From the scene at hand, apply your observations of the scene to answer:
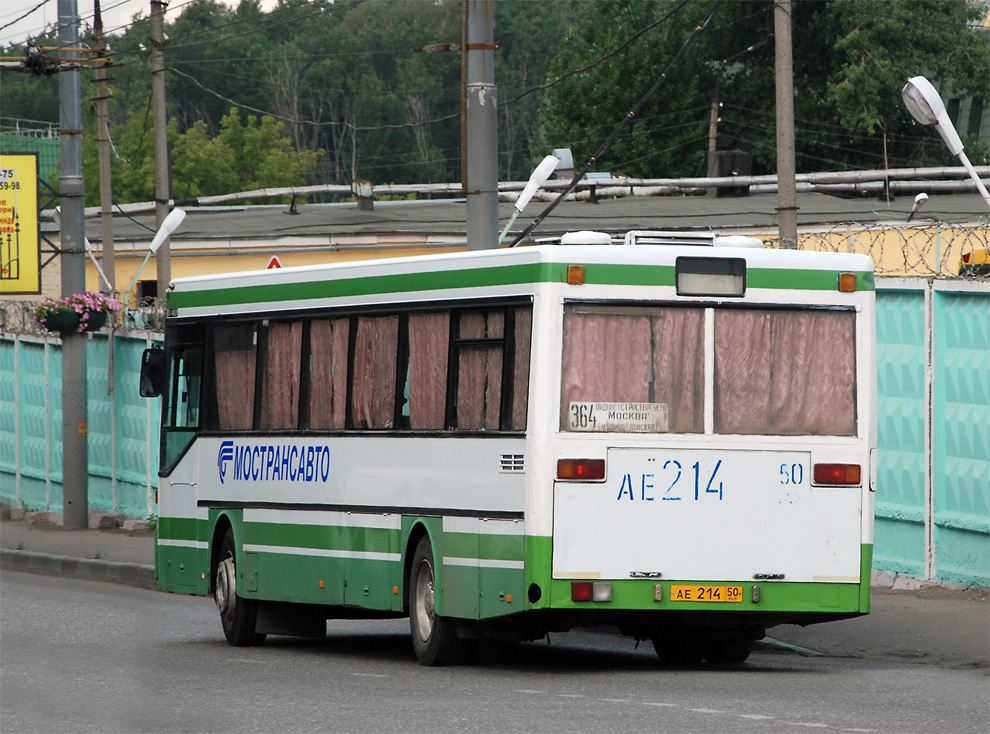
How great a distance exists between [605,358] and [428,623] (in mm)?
2299

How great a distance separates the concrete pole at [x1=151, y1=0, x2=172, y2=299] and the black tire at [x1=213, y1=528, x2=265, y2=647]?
1630 centimetres

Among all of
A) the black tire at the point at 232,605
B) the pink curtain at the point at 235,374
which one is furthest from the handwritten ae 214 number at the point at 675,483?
the black tire at the point at 232,605

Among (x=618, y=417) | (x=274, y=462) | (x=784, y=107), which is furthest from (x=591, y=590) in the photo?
(x=784, y=107)

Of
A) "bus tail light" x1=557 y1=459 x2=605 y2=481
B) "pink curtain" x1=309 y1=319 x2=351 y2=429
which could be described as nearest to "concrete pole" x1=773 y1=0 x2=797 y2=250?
"pink curtain" x1=309 y1=319 x2=351 y2=429

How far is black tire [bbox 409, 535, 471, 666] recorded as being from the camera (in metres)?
12.4

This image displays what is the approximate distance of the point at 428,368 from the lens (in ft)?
41.5

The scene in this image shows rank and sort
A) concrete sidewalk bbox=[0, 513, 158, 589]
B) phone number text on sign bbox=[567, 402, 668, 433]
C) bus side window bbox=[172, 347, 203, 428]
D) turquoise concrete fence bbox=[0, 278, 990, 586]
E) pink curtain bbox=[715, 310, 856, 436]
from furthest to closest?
concrete sidewalk bbox=[0, 513, 158, 589]
bus side window bbox=[172, 347, 203, 428]
turquoise concrete fence bbox=[0, 278, 990, 586]
pink curtain bbox=[715, 310, 856, 436]
phone number text on sign bbox=[567, 402, 668, 433]

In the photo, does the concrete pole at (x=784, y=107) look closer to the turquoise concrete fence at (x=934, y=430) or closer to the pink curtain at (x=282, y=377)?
the turquoise concrete fence at (x=934, y=430)

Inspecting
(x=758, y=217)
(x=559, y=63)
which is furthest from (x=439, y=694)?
(x=559, y=63)

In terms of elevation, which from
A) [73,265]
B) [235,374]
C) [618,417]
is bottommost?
[618,417]

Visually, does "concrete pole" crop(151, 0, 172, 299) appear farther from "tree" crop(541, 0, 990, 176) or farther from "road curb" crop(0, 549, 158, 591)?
"tree" crop(541, 0, 990, 176)

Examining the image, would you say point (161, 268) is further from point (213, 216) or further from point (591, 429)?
point (591, 429)

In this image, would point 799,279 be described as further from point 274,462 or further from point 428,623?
point 274,462

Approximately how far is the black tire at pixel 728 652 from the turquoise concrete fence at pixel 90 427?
1377 centimetres
